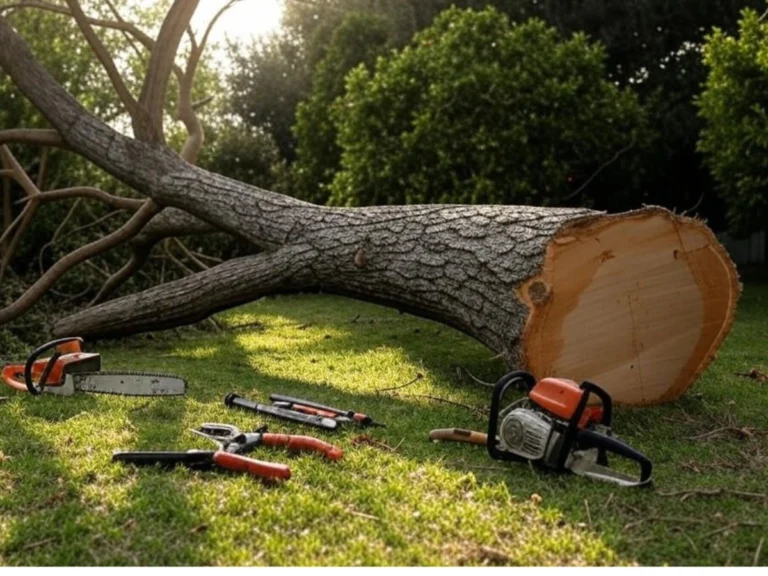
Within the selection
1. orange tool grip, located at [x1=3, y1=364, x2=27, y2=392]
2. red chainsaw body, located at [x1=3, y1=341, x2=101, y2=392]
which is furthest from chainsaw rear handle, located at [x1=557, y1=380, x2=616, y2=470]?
orange tool grip, located at [x1=3, y1=364, x2=27, y2=392]

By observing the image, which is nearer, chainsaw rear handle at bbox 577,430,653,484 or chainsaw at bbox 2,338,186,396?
chainsaw rear handle at bbox 577,430,653,484

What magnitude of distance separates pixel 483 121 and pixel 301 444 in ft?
27.4

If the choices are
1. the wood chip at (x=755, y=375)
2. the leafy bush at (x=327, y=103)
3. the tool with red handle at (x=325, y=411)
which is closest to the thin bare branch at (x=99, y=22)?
the tool with red handle at (x=325, y=411)

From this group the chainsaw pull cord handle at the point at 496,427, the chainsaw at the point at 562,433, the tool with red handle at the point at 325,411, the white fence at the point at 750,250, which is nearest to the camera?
the chainsaw at the point at 562,433

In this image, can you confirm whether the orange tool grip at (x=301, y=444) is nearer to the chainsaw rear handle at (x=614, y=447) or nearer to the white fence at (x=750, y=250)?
the chainsaw rear handle at (x=614, y=447)

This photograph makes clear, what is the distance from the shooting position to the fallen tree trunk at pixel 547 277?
4.09m

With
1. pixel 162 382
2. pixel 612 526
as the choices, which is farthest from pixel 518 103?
pixel 612 526

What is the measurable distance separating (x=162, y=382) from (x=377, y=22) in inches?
510

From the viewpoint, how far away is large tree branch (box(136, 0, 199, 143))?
20.7 feet

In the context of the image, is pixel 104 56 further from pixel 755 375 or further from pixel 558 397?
pixel 755 375

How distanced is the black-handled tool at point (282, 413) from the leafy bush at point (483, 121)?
23.1 ft

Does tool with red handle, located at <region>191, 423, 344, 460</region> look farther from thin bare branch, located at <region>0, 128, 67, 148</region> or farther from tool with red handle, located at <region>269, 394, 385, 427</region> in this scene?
thin bare branch, located at <region>0, 128, 67, 148</region>

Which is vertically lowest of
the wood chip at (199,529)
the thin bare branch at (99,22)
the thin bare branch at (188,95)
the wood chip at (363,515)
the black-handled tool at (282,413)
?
the black-handled tool at (282,413)

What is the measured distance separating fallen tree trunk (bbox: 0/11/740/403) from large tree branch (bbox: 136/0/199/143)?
4.80 ft
